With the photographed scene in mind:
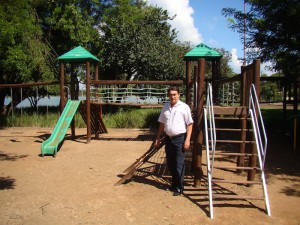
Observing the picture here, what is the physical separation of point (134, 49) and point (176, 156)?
14283 mm

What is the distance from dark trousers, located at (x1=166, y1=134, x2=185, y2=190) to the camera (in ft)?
16.6

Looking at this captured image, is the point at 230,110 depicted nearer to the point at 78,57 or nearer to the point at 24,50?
the point at 78,57

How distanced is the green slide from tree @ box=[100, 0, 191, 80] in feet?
28.8

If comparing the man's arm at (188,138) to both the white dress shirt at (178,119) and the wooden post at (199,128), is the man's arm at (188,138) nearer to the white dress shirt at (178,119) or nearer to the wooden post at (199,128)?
the white dress shirt at (178,119)

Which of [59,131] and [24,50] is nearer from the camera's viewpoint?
[59,131]

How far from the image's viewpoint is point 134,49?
61.0 feet

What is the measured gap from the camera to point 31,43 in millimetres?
14781


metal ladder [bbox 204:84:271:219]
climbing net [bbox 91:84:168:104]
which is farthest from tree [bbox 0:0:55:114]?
metal ladder [bbox 204:84:271:219]

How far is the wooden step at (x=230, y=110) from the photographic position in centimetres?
564

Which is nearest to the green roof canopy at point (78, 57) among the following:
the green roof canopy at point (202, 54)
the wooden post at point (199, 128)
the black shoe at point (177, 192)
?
the green roof canopy at point (202, 54)

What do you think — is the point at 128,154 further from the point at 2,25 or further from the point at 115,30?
the point at 115,30

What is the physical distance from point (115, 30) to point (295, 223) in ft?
55.9

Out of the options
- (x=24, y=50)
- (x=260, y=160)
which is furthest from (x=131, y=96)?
(x=260, y=160)

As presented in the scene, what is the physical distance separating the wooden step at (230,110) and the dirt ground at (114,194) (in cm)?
133
